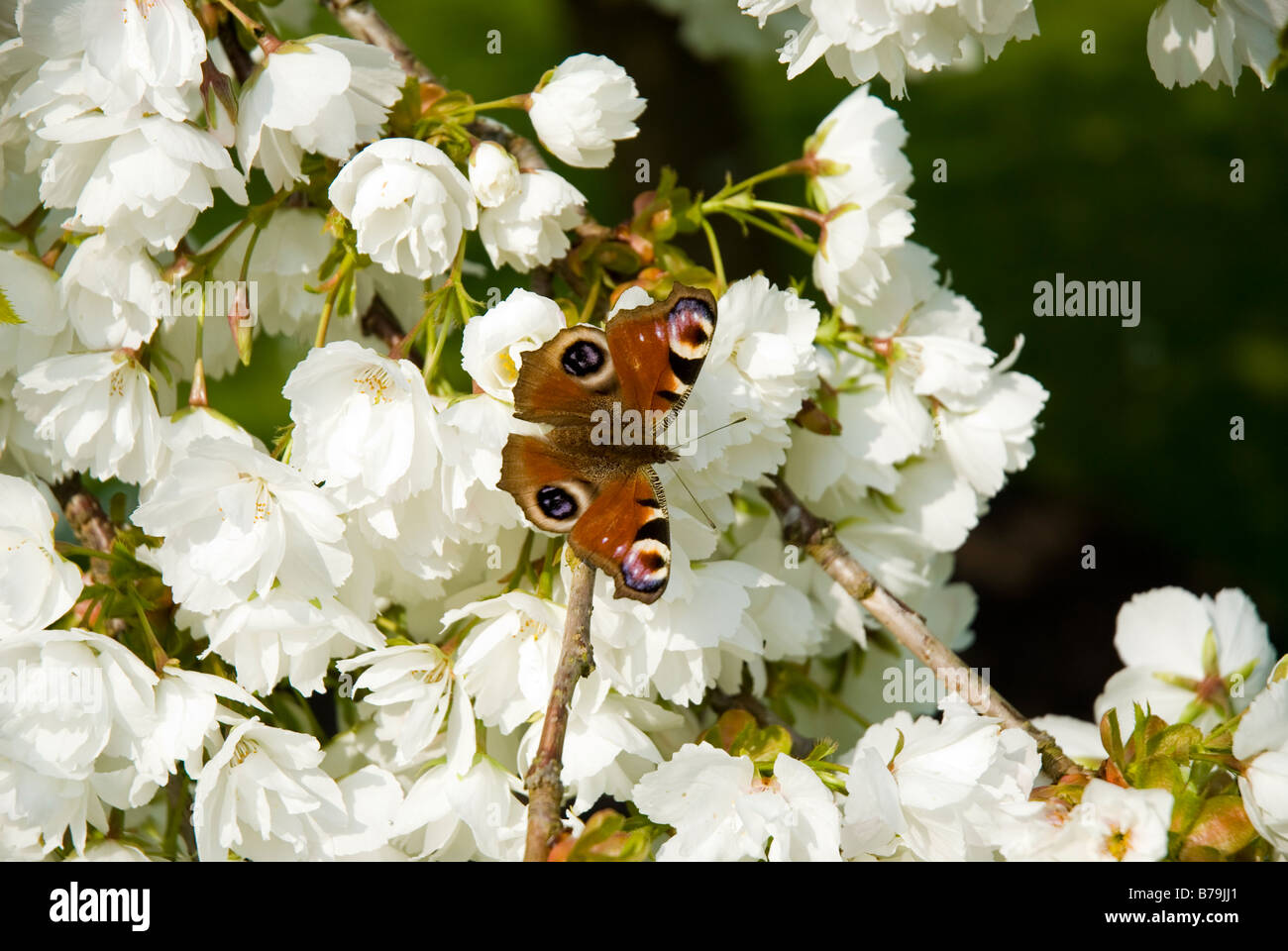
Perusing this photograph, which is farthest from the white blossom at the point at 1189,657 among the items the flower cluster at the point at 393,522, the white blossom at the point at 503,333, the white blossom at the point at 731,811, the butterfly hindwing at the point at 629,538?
the white blossom at the point at 503,333

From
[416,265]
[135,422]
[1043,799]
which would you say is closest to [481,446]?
[416,265]

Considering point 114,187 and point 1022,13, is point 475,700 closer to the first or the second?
point 114,187

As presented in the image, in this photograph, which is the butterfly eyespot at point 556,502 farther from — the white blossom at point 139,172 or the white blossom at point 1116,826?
the white blossom at point 1116,826

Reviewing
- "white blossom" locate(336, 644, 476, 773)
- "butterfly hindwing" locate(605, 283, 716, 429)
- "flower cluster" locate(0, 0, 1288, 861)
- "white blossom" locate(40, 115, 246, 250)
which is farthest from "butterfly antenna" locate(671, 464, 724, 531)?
"white blossom" locate(40, 115, 246, 250)

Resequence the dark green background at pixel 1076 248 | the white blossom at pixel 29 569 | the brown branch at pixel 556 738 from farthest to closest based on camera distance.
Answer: the dark green background at pixel 1076 248
the white blossom at pixel 29 569
the brown branch at pixel 556 738

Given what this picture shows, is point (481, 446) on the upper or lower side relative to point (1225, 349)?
lower

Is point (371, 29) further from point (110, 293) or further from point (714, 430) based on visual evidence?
point (714, 430)

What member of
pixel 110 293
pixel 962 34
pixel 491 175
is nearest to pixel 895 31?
pixel 962 34
